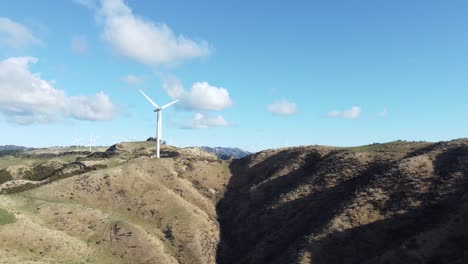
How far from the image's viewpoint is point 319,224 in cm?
7538

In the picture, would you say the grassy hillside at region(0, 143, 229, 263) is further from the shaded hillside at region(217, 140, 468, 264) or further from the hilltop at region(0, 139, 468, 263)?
the shaded hillside at region(217, 140, 468, 264)

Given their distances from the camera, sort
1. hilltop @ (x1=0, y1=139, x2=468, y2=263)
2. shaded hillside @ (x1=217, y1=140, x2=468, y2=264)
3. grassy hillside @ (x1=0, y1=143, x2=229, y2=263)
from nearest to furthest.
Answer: shaded hillside @ (x1=217, y1=140, x2=468, y2=264)
hilltop @ (x1=0, y1=139, x2=468, y2=263)
grassy hillside @ (x1=0, y1=143, x2=229, y2=263)

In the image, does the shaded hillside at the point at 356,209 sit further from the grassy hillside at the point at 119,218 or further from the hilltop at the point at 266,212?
the grassy hillside at the point at 119,218

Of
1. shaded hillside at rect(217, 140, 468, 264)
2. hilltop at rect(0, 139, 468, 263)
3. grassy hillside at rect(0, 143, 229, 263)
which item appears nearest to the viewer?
shaded hillside at rect(217, 140, 468, 264)

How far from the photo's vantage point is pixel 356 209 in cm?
7394

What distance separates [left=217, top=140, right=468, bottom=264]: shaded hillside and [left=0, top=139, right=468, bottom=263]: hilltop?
0.22 m

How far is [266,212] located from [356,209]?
22.8m

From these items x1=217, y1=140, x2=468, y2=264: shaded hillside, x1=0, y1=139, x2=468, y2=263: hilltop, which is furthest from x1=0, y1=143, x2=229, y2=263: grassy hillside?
x1=217, y1=140, x2=468, y2=264: shaded hillside

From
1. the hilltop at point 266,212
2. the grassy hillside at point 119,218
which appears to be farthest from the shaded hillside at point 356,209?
the grassy hillside at point 119,218

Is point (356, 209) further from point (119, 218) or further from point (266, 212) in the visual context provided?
point (119, 218)

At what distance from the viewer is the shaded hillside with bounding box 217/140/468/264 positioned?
62375 millimetres

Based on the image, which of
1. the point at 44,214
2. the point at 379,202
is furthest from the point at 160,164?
the point at 379,202

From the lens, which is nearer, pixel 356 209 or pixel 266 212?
pixel 356 209

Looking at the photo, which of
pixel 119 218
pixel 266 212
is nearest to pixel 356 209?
pixel 266 212
